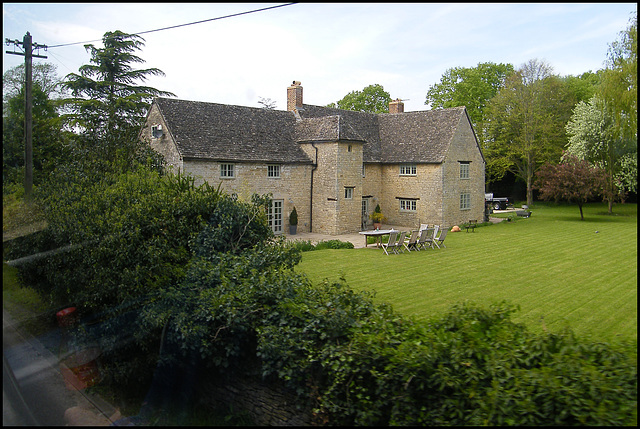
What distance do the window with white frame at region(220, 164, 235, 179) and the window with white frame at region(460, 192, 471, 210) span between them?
1627cm

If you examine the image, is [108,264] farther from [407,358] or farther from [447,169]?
[447,169]

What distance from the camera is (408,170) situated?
108 feet

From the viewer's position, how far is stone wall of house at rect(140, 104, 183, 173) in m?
24.9

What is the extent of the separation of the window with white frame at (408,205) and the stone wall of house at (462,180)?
6.94ft

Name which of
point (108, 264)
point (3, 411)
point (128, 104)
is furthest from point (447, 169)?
point (3, 411)

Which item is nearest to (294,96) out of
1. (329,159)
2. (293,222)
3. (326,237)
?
(329,159)

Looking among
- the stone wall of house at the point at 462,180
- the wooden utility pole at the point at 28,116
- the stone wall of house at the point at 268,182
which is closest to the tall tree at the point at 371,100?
the stone wall of house at the point at 462,180

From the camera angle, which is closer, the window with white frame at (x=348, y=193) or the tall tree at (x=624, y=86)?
the tall tree at (x=624, y=86)

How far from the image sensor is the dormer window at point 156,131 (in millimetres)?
26062

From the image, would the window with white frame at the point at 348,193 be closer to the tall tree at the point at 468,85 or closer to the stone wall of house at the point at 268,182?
the stone wall of house at the point at 268,182

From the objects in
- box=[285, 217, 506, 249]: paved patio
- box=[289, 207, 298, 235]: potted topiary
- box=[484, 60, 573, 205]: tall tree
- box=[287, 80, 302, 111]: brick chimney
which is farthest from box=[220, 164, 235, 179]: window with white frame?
box=[484, 60, 573, 205]: tall tree

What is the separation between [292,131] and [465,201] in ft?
43.4

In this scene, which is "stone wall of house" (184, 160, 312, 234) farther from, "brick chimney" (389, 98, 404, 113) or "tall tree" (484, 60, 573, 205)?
"tall tree" (484, 60, 573, 205)

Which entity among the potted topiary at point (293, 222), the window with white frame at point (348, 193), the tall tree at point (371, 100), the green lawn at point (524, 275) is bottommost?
the green lawn at point (524, 275)
